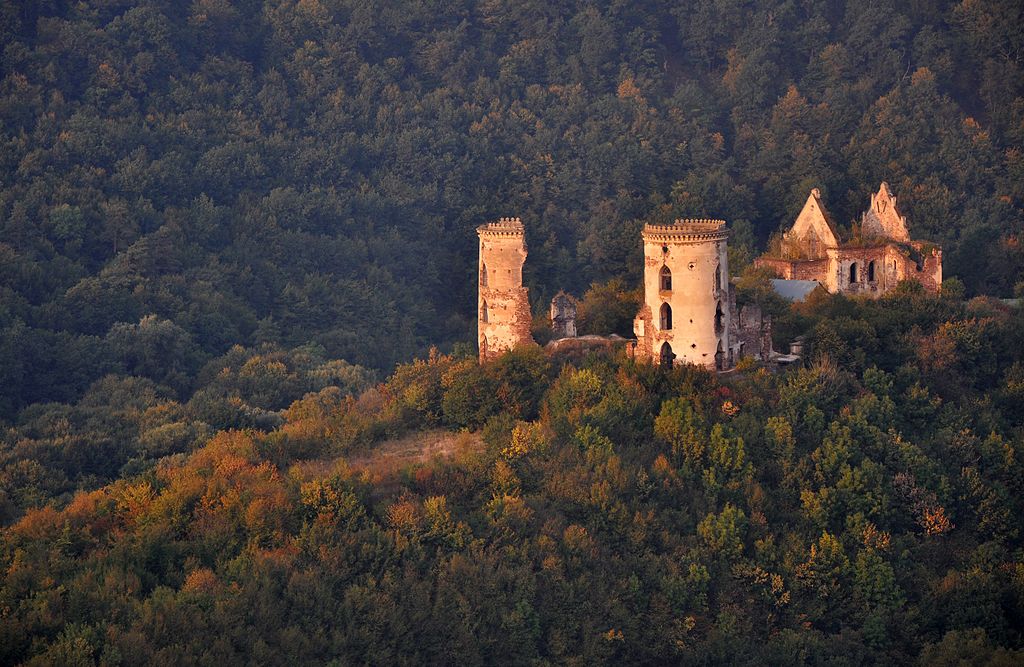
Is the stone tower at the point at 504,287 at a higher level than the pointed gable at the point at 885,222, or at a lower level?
lower

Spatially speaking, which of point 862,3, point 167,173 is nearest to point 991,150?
point 862,3

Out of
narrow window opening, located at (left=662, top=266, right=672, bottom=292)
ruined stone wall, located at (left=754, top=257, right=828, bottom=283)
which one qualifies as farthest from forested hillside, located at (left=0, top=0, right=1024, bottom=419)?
narrow window opening, located at (left=662, top=266, right=672, bottom=292)

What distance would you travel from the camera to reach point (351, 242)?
205 ft

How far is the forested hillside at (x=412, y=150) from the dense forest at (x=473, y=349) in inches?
6.7

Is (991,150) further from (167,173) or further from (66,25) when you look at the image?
(66,25)

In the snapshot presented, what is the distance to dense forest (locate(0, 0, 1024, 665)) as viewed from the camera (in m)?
32.1

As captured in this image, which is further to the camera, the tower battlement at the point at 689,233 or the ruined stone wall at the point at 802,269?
the ruined stone wall at the point at 802,269

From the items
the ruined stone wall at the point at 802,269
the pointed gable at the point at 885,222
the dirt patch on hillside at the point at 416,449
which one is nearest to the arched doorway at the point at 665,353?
the dirt patch on hillside at the point at 416,449

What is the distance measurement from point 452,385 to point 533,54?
3880 cm

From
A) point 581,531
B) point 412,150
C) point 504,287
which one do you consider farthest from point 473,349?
point 412,150

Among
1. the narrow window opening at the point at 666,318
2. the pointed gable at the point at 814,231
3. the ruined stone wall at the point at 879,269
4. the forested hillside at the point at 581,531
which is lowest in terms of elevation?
the forested hillside at the point at 581,531

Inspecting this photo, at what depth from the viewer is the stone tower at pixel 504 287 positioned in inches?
1512

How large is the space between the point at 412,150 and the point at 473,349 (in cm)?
2476

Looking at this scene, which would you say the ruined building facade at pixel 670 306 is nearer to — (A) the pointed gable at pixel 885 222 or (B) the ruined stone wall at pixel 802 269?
(B) the ruined stone wall at pixel 802 269
